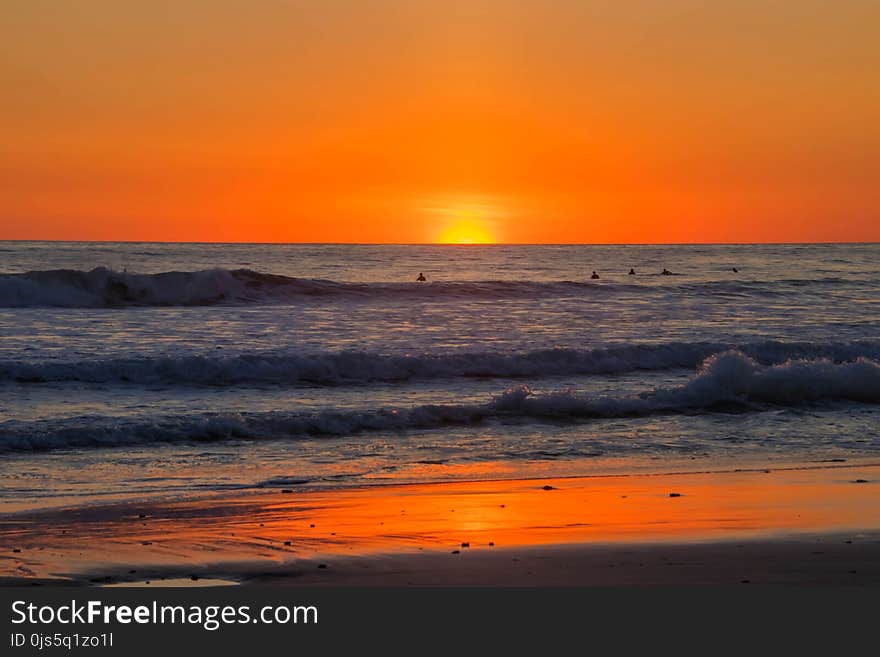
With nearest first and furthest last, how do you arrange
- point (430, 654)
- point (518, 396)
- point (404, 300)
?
point (430, 654), point (518, 396), point (404, 300)

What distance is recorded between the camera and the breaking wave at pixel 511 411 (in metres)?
14.1

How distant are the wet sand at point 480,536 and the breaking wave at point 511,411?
4.05m

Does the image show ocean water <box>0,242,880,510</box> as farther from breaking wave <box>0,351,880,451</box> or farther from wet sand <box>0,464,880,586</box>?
wet sand <box>0,464,880,586</box>

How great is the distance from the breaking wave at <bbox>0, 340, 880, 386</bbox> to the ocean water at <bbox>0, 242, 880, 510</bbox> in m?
0.05

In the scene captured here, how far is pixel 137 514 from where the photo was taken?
31.4 ft

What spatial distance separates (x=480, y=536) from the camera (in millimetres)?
8586

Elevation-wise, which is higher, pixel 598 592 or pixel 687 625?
pixel 598 592

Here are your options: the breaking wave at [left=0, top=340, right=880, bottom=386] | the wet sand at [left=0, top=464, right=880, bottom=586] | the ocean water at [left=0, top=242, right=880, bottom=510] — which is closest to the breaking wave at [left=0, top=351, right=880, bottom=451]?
the ocean water at [left=0, top=242, right=880, bottom=510]

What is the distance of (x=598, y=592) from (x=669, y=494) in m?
3.91

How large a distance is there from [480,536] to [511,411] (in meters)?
8.11

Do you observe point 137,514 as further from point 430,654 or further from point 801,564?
point 801,564

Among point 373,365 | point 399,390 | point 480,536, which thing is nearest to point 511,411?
point 399,390

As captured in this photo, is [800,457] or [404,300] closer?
[800,457]

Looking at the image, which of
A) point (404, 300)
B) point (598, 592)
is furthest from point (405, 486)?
point (404, 300)
